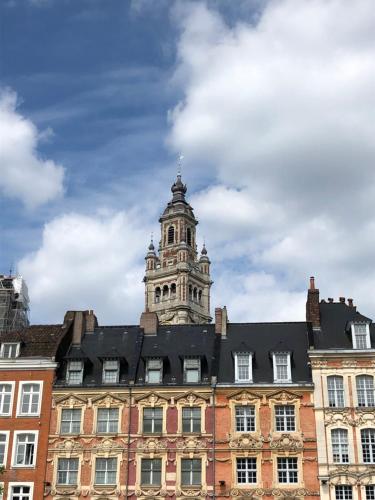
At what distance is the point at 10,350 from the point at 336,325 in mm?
20586

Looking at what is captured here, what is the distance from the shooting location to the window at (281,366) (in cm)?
4284

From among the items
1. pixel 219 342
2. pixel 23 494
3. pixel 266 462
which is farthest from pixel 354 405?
pixel 23 494

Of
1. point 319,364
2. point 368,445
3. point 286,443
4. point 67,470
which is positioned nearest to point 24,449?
point 67,470

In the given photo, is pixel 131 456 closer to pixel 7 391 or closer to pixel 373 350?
pixel 7 391

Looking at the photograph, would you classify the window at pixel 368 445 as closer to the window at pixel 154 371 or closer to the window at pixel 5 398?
the window at pixel 154 371

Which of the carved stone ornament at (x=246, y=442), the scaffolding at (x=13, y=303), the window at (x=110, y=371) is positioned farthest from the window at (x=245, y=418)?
the scaffolding at (x=13, y=303)

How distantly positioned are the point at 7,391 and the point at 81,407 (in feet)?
15.9

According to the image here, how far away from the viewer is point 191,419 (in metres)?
42.2

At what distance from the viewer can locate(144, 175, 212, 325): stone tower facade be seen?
11706 cm

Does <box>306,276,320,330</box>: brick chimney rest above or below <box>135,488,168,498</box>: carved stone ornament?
above

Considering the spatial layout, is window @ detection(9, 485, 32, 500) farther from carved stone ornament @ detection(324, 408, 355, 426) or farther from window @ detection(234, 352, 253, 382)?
carved stone ornament @ detection(324, 408, 355, 426)

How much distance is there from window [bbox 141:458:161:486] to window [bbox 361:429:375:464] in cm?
1159

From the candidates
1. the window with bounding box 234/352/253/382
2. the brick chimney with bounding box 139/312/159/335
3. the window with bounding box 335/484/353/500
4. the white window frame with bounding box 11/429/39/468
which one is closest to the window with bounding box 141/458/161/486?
the white window frame with bounding box 11/429/39/468

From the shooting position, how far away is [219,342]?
4644cm
